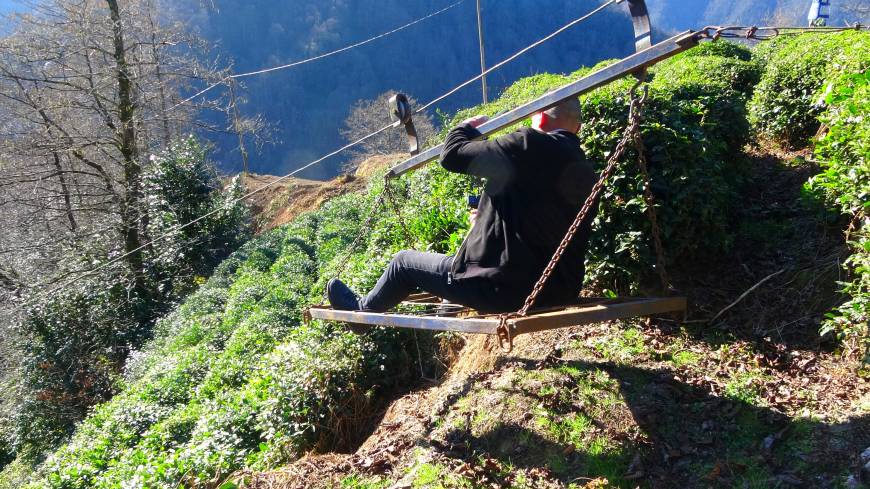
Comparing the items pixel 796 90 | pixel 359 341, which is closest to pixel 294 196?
pixel 359 341

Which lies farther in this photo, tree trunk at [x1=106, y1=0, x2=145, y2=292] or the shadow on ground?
tree trunk at [x1=106, y1=0, x2=145, y2=292]

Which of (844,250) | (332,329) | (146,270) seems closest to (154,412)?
(332,329)

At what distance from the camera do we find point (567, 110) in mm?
3795

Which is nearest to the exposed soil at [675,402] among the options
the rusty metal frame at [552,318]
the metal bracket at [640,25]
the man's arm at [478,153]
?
the rusty metal frame at [552,318]

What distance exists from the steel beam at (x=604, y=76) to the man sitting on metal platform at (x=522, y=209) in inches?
4.7

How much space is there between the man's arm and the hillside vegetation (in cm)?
134

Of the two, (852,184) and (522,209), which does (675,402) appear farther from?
(852,184)

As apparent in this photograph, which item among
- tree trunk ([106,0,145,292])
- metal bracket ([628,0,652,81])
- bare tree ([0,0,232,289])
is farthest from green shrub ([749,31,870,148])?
tree trunk ([106,0,145,292])

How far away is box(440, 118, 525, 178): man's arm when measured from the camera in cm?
353

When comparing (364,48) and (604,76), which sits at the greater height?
(364,48)

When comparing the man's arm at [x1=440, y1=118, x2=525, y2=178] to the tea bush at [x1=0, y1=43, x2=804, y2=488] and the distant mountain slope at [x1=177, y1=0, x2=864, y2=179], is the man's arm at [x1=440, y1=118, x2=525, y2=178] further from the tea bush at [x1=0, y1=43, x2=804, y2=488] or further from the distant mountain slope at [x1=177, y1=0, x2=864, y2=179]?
the distant mountain slope at [x1=177, y1=0, x2=864, y2=179]

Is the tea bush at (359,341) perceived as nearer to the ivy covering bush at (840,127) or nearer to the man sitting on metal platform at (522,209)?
the ivy covering bush at (840,127)

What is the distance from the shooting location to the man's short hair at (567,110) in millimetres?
3779

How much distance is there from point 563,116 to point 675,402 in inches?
72.9
